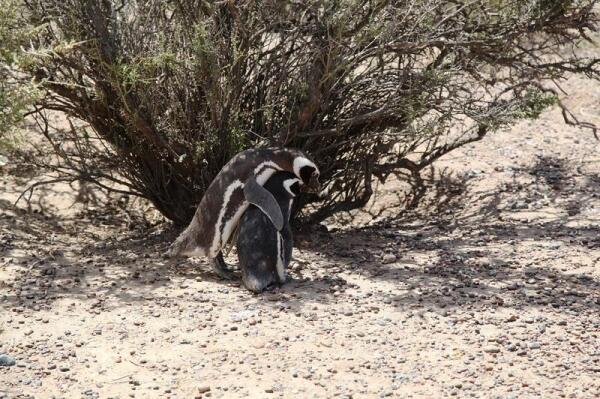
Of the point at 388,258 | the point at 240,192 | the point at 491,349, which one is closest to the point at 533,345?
the point at 491,349

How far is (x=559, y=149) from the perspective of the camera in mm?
9430

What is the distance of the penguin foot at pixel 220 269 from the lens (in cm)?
646

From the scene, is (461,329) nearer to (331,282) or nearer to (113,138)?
(331,282)

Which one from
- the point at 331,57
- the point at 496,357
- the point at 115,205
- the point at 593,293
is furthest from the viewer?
the point at 115,205

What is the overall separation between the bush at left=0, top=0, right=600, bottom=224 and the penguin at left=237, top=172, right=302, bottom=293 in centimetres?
54

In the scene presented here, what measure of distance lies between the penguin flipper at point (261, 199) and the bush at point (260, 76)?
672 millimetres

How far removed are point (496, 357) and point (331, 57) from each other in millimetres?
2347

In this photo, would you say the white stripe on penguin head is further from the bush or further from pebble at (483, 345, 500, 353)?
pebble at (483, 345, 500, 353)

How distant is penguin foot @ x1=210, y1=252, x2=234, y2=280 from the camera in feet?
21.2

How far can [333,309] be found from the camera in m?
5.83

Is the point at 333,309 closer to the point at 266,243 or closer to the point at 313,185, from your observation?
the point at 266,243

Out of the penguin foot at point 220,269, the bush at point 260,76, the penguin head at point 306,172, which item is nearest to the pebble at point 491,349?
the penguin head at point 306,172

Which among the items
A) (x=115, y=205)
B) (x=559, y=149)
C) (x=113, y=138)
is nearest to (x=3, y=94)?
(x=113, y=138)

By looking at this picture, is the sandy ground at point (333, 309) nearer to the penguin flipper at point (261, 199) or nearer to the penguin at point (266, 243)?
the penguin at point (266, 243)
